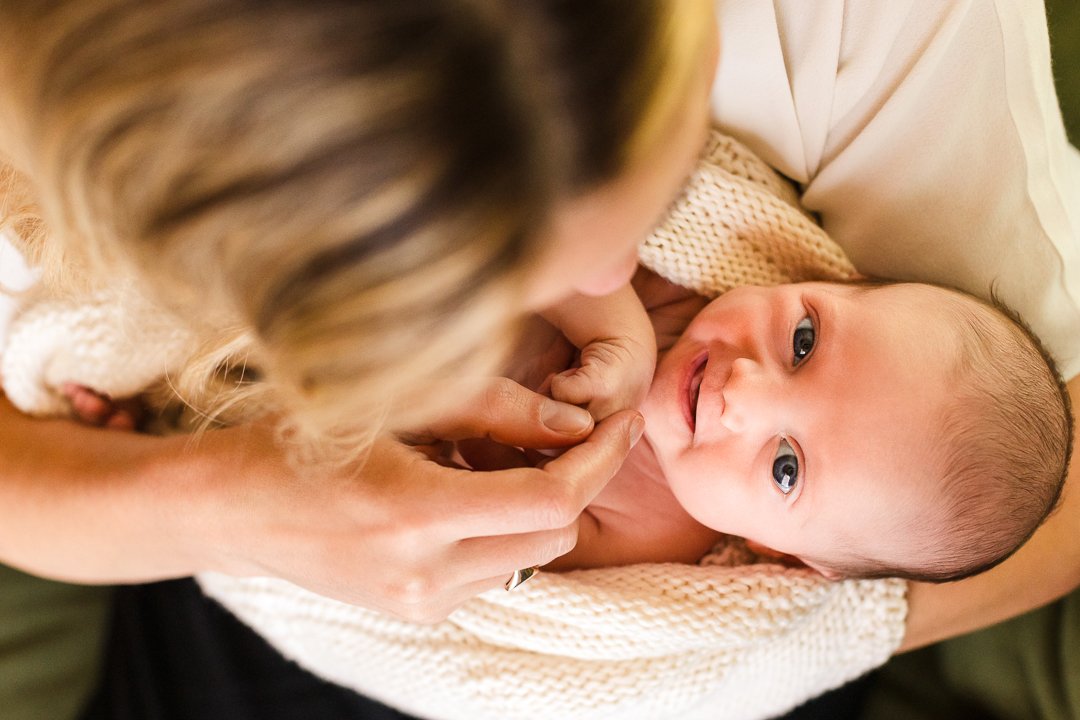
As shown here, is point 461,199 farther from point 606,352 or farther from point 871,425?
point 871,425

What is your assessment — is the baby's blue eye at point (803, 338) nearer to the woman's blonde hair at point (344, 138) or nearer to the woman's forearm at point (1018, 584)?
the woman's forearm at point (1018, 584)

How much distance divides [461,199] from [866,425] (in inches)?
25.8

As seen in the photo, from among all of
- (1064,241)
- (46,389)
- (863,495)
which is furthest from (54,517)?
(1064,241)

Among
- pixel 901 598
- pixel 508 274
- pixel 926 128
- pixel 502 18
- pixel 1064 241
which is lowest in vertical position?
pixel 901 598

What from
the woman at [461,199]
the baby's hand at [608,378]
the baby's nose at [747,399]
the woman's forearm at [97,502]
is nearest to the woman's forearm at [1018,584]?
the woman at [461,199]

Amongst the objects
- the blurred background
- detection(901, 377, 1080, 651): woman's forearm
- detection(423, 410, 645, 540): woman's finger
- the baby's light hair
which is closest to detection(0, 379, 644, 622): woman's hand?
detection(423, 410, 645, 540): woman's finger

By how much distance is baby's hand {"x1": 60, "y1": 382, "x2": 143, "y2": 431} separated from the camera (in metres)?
1.03

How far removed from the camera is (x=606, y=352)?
919 mm

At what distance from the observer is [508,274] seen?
47cm

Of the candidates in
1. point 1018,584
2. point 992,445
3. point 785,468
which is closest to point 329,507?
point 785,468

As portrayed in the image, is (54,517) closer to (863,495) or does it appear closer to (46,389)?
(46,389)

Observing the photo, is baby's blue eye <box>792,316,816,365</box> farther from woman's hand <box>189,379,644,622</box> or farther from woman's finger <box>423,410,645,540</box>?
woman's finger <box>423,410,645,540</box>

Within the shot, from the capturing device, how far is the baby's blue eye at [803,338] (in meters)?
0.97

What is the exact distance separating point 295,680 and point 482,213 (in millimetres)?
1002
